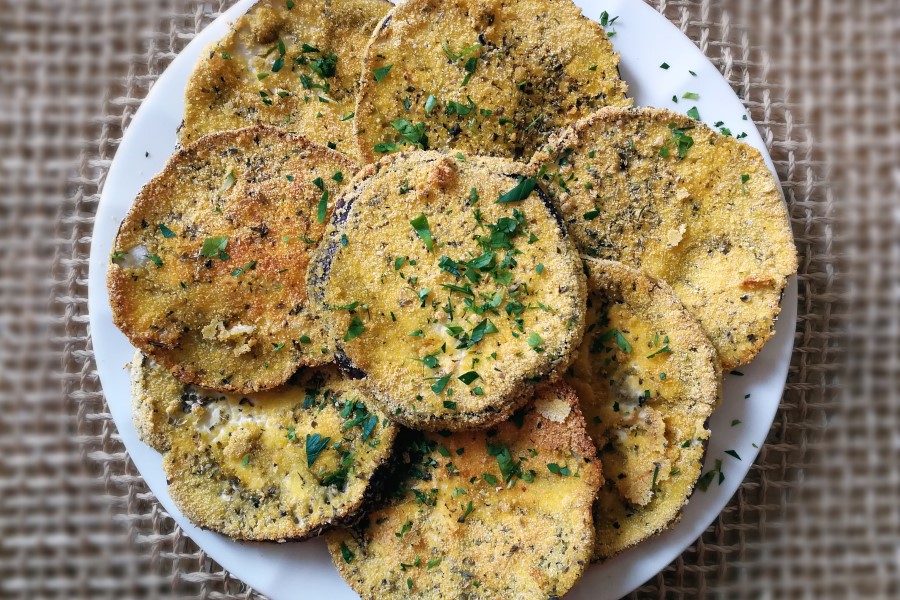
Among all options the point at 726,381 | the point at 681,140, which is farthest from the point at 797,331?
the point at 681,140

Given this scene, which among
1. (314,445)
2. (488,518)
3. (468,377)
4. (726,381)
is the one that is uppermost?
(468,377)

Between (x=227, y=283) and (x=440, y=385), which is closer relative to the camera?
(x=440, y=385)

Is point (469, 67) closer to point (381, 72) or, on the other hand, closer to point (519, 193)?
point (381, 72)

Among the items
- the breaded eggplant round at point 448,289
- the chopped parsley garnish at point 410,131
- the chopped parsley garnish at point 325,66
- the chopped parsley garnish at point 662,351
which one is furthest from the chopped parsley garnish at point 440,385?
the chopped parsley garnish at point 325,66

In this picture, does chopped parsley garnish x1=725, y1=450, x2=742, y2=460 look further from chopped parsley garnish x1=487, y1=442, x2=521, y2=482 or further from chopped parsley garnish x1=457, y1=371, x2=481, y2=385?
chopped parsley garnish x1=457, y1=371, x2=481, y2=385

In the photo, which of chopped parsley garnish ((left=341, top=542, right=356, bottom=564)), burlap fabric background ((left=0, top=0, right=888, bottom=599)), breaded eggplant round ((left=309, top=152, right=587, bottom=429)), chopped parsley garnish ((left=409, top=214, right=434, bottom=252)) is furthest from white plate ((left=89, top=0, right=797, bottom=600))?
chopped parsley garnish ((left=409, top=214, right=434, bottom=252))

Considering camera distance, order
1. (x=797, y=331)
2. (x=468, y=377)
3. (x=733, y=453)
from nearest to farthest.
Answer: (x=468, y=377) < (x=733, y=453) < (x=797, y=331)

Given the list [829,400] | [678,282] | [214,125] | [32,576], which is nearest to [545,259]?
[678,282]
